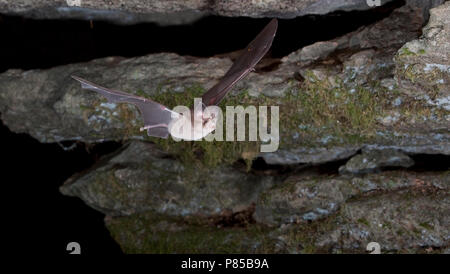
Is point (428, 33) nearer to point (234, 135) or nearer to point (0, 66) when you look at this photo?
point (234, 135)

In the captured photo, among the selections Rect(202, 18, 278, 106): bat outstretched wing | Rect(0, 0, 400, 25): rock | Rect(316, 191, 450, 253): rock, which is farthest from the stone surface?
Rect(202, 18, 278, 106): bat outstretched wing

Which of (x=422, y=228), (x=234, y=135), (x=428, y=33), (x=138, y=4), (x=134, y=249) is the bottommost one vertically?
(x=134, y=249)

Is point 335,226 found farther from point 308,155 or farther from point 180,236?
point 180,236

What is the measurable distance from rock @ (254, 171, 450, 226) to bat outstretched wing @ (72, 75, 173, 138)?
3.89 feet

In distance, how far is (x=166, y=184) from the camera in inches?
147

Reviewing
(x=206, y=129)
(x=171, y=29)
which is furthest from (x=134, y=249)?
(x=171, y=29)

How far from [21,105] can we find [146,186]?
127 centimetres

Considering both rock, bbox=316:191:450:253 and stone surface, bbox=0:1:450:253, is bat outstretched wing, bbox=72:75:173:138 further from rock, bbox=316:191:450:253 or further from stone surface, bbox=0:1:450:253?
A: rock, bbox=316:191:450:253

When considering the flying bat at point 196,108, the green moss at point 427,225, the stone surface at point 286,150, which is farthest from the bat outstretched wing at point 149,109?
the green moss at point 427,225

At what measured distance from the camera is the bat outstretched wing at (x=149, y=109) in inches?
105

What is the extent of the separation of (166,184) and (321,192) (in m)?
1.32

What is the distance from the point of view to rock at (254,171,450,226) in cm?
326

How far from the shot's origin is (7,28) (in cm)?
372

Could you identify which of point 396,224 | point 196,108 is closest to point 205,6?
point 196,108
